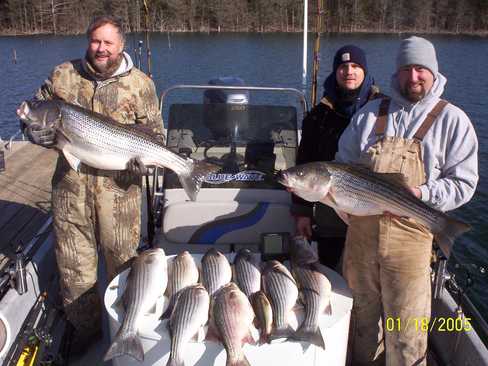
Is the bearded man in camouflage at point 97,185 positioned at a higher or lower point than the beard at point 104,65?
lower

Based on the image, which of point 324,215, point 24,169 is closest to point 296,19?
point 24,169

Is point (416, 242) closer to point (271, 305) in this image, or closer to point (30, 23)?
point (271, 305)

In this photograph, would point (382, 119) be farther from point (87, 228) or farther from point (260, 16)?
point (260, 16)

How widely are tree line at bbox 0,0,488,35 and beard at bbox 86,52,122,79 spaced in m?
62.0

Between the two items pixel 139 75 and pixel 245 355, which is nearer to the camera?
pixel 245 355

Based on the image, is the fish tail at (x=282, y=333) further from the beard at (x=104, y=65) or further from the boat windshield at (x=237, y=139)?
the beard at (x=104, y=65)

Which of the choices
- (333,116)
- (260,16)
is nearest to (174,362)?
(333,116)

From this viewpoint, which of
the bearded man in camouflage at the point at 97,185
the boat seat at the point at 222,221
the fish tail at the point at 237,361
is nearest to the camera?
the fish tail at the point at 237,361

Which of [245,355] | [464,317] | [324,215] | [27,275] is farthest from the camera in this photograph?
[324,215]

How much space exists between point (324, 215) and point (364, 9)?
76.8 meters

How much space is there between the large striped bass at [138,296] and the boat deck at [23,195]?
6.00 ft

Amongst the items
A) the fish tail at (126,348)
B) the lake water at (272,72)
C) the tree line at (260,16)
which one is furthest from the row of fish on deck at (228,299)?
the tree line at (260,16)

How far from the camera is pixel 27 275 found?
4.12 meters

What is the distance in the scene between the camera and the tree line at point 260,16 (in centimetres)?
6431
